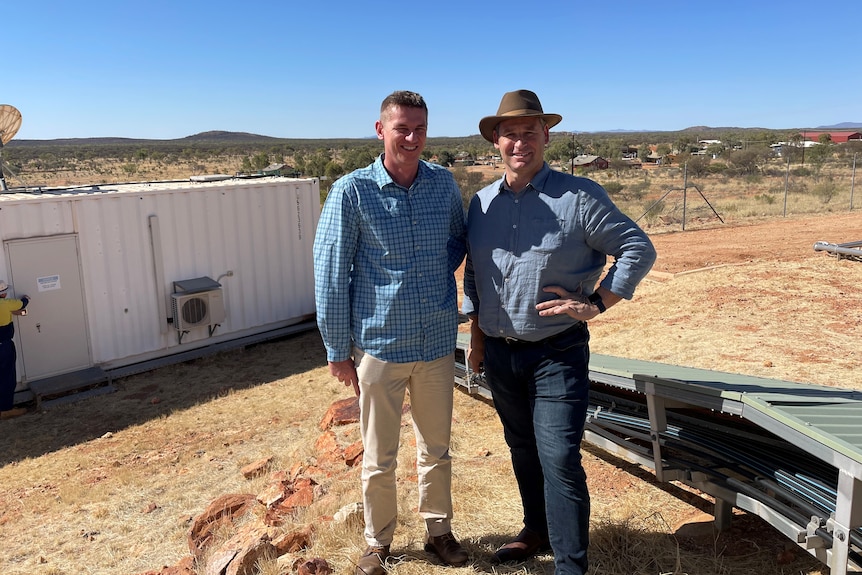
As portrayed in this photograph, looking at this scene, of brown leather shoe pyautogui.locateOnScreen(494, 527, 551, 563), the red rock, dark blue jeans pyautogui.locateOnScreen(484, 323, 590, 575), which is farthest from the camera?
the red rock

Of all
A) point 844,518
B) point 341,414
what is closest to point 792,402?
→ point 844,518

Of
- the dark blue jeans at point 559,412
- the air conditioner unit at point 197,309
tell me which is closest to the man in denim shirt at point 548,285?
the dark blue jeans at point 559,412

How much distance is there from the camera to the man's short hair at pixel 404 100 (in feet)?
9.53

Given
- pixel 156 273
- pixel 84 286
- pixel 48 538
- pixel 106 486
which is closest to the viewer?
A: pixel 48 538

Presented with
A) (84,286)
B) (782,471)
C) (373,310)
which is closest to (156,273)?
(84,286)

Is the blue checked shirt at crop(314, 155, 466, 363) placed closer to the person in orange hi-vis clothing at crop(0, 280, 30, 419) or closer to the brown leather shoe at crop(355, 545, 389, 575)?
the brown leather shoe at crop(355, 545, 389, 575)

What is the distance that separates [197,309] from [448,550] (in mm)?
6534

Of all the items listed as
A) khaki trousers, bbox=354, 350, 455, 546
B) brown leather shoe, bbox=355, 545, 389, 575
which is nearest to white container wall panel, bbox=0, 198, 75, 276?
khaki trousers, bbox=354, 350, 455, 546

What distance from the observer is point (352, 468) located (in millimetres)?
5238

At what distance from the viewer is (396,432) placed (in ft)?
10.3

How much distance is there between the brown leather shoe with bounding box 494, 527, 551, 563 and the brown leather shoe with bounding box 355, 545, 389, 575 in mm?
533

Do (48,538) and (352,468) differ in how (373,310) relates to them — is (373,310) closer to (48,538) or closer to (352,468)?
(352,468)

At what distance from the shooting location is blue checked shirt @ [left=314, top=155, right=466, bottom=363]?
9.60 feet

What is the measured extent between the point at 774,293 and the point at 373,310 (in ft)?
29.7
